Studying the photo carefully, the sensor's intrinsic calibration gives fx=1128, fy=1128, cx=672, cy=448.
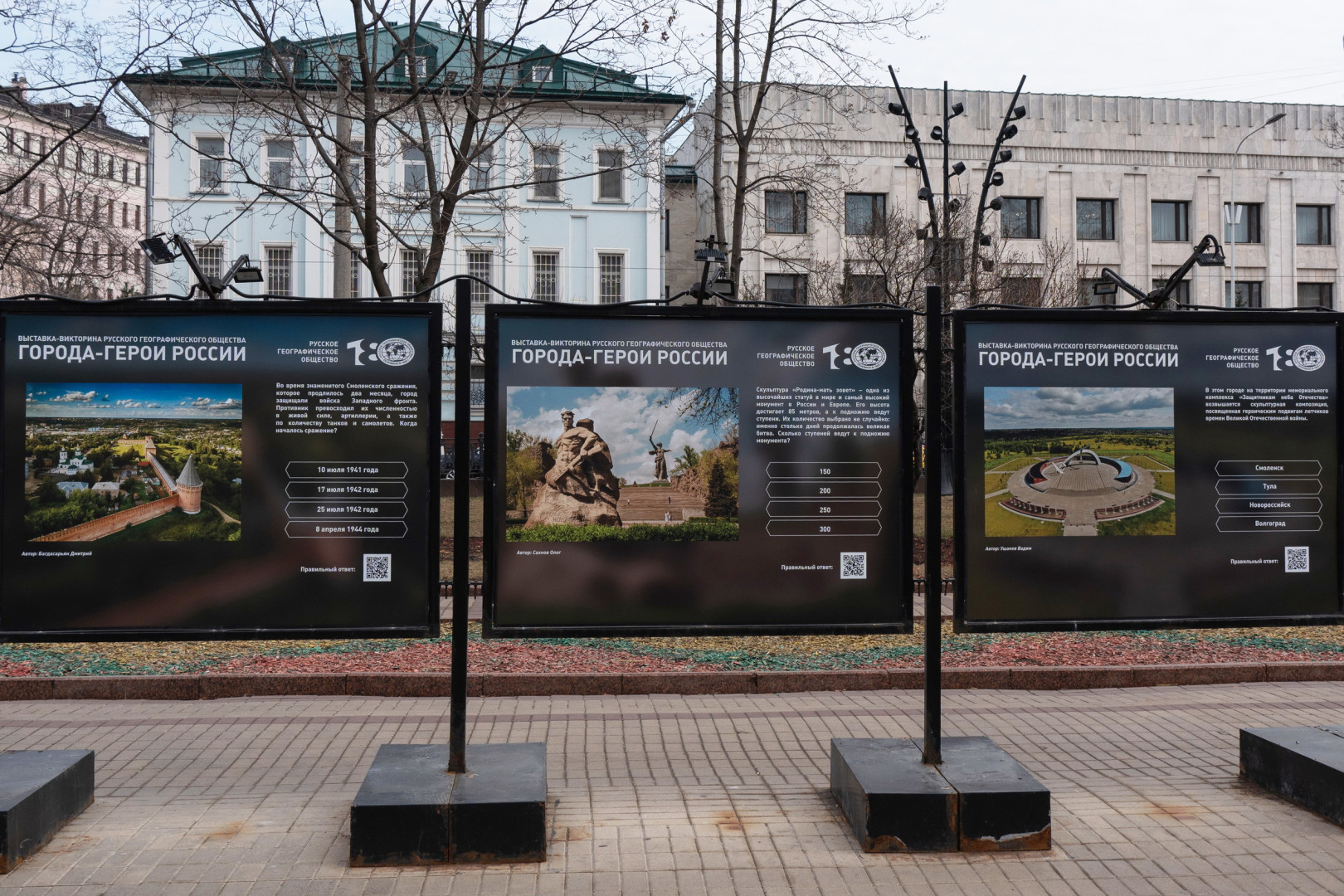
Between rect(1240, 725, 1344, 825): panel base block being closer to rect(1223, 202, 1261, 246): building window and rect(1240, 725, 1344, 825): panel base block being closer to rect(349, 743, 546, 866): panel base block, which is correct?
rect(349, 743, 546, 866): panel base block

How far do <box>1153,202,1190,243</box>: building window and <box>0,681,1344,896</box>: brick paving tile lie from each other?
1627 inches

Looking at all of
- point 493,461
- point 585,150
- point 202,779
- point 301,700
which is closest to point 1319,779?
point 493,461

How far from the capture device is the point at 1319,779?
5.46m

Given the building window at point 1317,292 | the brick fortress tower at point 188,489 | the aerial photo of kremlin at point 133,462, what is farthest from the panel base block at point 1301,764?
the building window at point 1317,292

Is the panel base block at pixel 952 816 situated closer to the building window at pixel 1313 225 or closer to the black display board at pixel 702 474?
the black display board at pixel 702 474

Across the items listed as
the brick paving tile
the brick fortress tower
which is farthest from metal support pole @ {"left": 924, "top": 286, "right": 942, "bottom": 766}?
the brick fortress tower

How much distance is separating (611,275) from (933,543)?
3521 centimetres

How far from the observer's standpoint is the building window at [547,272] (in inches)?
1554

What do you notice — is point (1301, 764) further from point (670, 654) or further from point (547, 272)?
point (547, 272)

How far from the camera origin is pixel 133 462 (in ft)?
17.6

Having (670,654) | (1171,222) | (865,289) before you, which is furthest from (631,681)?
(1171,222)

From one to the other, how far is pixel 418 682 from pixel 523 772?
11.1 feet

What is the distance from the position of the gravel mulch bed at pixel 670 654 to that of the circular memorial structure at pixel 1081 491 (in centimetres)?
332

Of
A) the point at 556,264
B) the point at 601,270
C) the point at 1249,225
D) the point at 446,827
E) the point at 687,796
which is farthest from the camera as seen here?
the point at 1249,225
